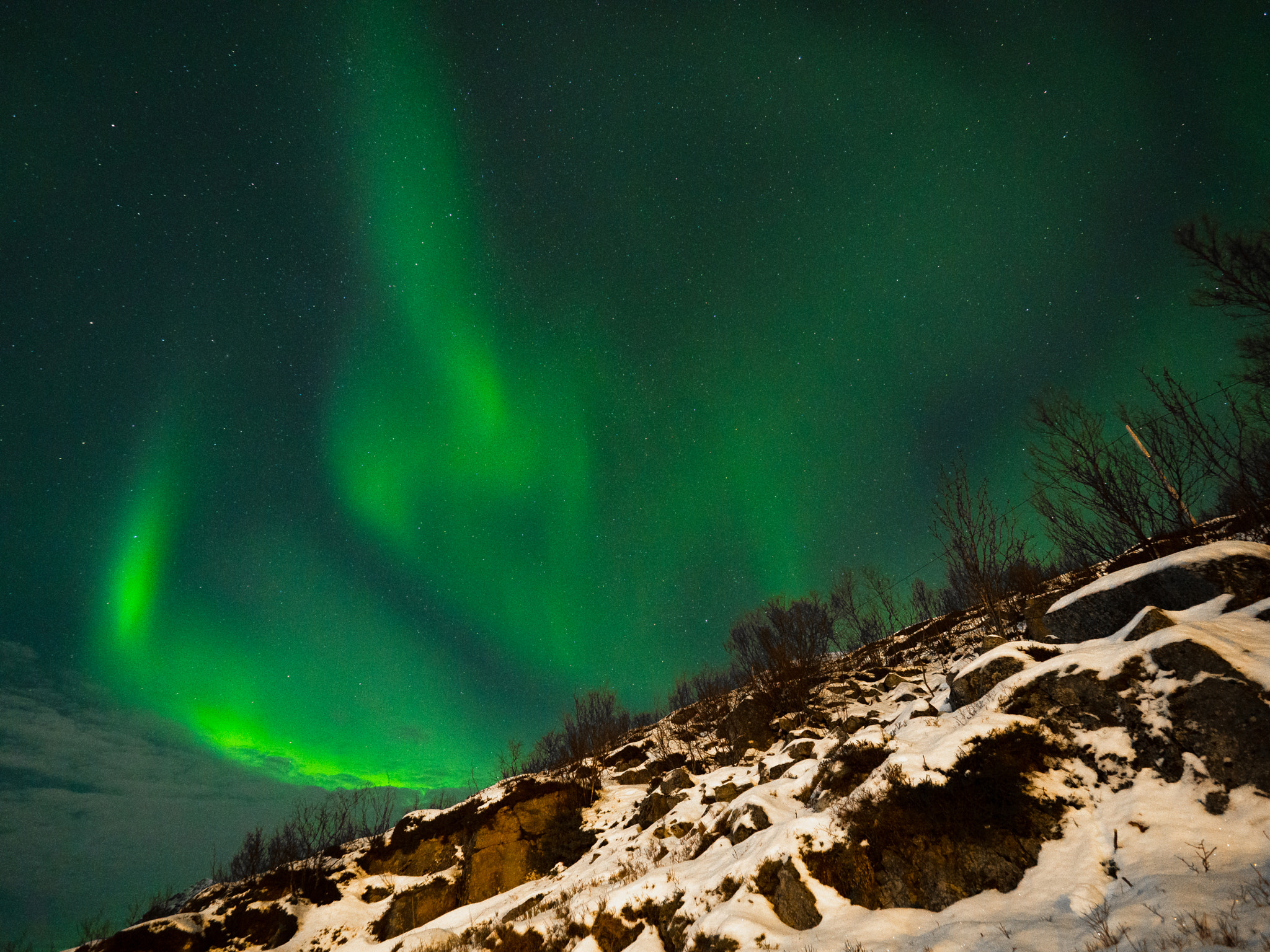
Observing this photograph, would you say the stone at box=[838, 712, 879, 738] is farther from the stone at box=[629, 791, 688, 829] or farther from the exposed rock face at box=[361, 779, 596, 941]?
the exposed rock face at box=[361, 779, 596, 941]

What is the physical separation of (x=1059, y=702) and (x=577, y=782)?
2308cm

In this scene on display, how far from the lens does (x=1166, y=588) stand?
35.7ft

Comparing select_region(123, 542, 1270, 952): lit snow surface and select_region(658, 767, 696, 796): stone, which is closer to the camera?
select_region(123, 542, 1270, 952): lit snow surface

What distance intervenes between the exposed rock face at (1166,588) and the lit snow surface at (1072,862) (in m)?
0.14

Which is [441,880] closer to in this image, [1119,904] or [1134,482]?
[1119,904]

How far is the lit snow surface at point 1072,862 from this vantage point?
17.3ft

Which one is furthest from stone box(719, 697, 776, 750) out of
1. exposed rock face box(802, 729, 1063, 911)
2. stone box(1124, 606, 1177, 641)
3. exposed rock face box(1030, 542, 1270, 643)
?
stone box(1124, 606, 1177, 641)

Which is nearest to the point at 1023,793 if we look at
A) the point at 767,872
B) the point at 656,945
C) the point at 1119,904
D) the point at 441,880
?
the point at 1119,904

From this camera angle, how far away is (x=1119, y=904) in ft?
18.4

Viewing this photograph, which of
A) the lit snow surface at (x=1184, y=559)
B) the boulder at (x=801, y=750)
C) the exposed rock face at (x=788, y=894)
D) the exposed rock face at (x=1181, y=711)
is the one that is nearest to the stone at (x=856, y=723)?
the boulder at (x=801, y=750)

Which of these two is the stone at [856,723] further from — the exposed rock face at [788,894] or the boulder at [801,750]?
the exposed rock face at [788,894]

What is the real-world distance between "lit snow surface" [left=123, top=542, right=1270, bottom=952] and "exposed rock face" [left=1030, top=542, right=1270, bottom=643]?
144mm

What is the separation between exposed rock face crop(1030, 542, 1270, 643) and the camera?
33.0 feet

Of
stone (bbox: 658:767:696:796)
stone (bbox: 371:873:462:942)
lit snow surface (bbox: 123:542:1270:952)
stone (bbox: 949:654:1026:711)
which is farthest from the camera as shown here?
stone (bbox: 371:873:462:942)
